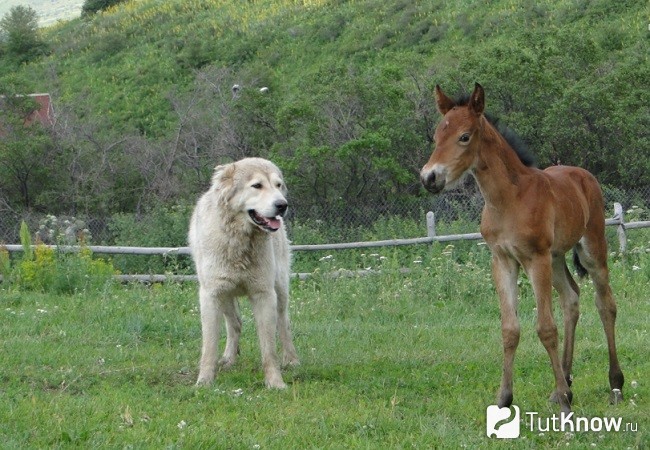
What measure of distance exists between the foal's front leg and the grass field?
0.69 feet

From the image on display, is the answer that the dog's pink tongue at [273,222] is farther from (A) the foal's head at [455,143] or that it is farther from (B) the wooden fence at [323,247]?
(B) the wooden fence at [323,247]

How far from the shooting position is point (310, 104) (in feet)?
70.1

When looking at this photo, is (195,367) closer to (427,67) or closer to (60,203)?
(60,203)

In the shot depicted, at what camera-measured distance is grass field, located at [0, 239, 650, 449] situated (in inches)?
228

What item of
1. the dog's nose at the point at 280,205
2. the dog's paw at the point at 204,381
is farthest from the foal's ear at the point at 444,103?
the dog's paw at the point at 204,381

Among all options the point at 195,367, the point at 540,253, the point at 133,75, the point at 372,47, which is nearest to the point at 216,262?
the point at 195,367

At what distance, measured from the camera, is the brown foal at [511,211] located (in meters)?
6.24

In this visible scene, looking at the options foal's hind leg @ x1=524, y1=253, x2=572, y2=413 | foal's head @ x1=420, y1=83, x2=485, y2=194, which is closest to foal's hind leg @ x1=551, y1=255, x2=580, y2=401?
foal's hind leg @ x1=524, y1=253, x2=572, y2=413

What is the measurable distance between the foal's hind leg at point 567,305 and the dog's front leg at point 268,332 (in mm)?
2204

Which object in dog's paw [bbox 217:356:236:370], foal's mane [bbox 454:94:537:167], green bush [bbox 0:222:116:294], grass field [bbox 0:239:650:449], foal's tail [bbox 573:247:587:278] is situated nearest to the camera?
grass field [bbox 0:239:650:449]

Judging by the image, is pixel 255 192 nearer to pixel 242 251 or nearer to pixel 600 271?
pixel 242 251

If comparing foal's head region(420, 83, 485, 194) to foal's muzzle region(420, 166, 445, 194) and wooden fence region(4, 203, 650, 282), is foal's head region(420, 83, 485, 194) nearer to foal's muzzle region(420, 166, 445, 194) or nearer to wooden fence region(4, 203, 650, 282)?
foal's muzzle region(420, 166, 445, 194)

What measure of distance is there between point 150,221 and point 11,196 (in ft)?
19.5

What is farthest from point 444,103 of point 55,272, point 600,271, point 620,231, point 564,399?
point 620,231
